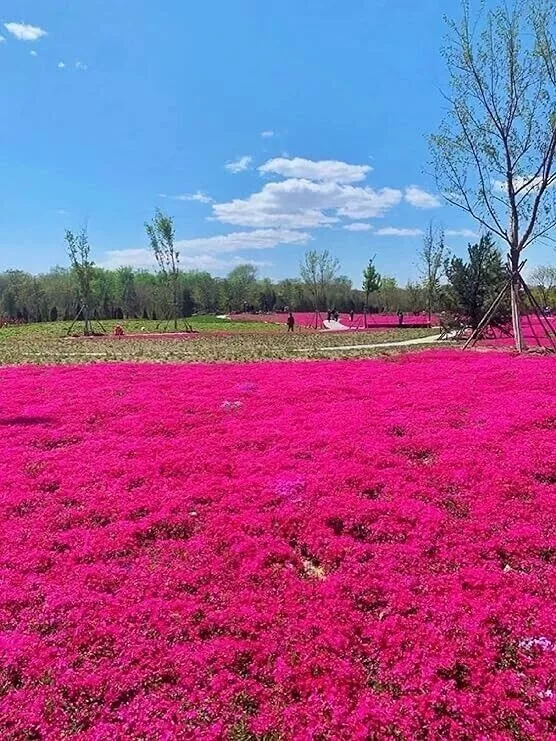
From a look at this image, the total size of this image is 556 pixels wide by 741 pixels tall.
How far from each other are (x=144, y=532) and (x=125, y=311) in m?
93.3

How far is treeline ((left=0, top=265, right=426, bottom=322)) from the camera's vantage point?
86.3 metres

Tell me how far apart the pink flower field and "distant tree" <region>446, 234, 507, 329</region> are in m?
22.6

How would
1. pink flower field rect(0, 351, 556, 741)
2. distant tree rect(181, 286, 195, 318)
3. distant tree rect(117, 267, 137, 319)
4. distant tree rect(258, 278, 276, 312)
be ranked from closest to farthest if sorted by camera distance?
pink flower field rect(0, 351, 556, 741), distant tree rect(117, 267, 137, 319), distant tree rect(181, 286, 195, 318), distant tree rect(258, 278, 276, 312)

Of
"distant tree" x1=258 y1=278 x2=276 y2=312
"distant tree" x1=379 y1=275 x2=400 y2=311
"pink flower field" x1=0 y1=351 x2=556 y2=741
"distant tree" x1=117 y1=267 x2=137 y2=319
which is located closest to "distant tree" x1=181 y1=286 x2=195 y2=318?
"distant tree" x1=117 y1=267 x2=137 y2=319

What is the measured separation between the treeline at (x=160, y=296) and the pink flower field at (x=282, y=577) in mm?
68947

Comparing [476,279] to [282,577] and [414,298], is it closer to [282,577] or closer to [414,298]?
[282,577]

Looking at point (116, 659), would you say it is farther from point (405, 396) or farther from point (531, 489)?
point (405, 396)

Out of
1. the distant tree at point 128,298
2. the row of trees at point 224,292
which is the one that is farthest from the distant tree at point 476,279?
the distant tree at point 128,298

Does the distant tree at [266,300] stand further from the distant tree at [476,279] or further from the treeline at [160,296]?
the distant tree at [476,279]

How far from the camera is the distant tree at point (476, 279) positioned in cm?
2980

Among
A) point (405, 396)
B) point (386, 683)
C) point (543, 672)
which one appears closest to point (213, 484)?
point (386, 683)

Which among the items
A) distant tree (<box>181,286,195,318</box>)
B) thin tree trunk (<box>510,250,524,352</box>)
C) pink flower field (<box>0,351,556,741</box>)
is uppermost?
distant tree (<box>181,286,195,318</box>)

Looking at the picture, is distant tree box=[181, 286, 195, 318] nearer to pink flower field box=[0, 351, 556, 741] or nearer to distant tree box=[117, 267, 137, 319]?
distant tree box=[117, 267, 137, 319]

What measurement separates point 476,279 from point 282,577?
28.6 metres
